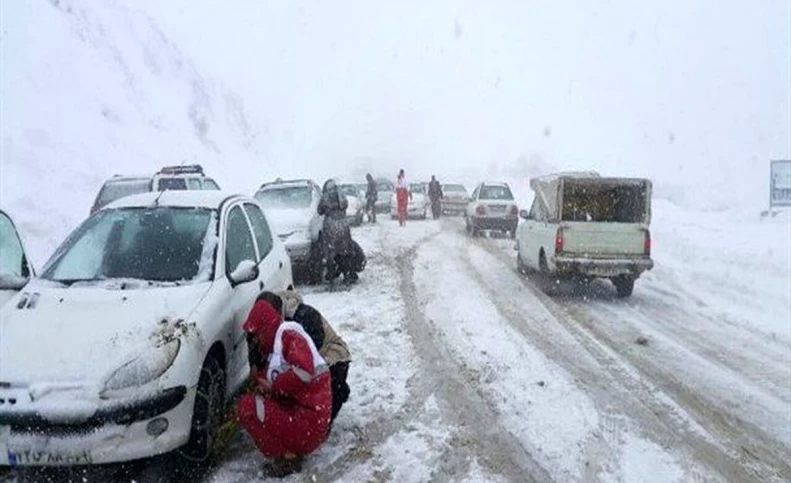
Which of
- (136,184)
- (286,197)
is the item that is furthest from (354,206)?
(286,197)

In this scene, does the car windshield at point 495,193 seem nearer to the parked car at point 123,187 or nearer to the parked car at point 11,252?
the parked car at point 123,187

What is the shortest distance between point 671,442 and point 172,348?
12.5 ft

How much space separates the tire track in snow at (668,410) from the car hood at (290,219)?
462 centimetres

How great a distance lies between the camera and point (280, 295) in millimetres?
5039

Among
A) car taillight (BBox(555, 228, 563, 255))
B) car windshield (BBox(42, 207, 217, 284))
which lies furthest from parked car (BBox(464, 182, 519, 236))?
car windshield (BBox(42, 207, 217, 284))

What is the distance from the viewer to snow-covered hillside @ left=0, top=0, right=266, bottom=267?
19094 millimetres

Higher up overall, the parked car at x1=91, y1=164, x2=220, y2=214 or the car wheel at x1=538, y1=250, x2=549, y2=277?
the parked car at x1=91, y1=164, x2=220, y2=214

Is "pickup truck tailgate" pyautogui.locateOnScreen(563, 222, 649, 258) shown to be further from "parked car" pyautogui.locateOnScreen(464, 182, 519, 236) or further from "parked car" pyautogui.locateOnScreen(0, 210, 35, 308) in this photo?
"parked car" pyautogui.locateOnScreen(464, 182, 519, 236)

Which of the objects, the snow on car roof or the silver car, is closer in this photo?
the snow on car roof

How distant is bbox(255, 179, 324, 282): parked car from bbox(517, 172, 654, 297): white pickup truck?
4.13 meters

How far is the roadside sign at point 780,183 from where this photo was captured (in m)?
21.2

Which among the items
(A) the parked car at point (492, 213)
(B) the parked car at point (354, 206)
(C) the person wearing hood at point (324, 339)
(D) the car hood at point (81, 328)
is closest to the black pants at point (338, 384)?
(C) the person wearing hood at point (324, 339)

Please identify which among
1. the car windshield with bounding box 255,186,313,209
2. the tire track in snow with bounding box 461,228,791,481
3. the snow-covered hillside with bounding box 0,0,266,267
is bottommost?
the tire track in snow with bounding box 461,228,791,481

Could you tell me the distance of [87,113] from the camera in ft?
87.8
